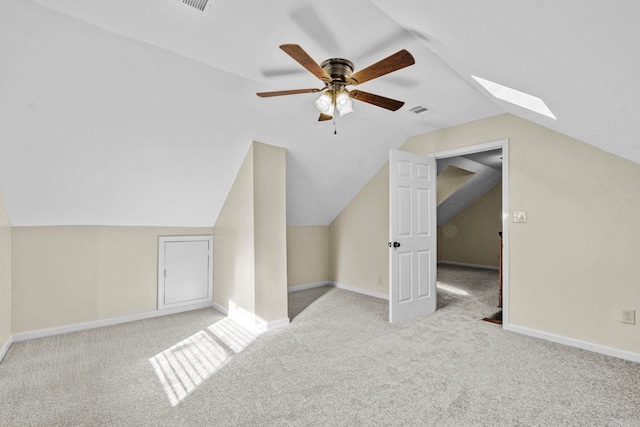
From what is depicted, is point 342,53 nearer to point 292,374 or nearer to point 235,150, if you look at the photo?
point 235,150

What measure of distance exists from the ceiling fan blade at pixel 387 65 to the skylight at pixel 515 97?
82 cm

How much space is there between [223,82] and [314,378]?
252 cm

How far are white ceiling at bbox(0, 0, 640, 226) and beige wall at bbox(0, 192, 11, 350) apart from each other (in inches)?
5.7

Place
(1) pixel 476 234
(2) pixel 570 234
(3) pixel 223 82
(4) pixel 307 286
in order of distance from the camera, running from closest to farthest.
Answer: (3) pixel 223 82, (2) pixel 570 234, (4) pixel 307 286, (1) pixel 476 234

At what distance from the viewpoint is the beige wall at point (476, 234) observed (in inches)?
296

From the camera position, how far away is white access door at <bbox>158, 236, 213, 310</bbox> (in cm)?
391

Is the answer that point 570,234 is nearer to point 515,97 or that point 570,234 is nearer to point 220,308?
point 515,97

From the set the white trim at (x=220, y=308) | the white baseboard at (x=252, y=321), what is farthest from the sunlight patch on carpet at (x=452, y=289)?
the white trim at (x=220, y=308)

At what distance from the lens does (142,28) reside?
1982 millimetres

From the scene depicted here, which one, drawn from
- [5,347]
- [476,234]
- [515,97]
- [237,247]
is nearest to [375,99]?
[515,97]

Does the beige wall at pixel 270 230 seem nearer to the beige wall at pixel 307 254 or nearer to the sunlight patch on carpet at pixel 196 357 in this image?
the sunlight patch on carpet at pixel 196 357

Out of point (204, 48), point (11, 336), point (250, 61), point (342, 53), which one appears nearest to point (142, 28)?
point (204, 48)

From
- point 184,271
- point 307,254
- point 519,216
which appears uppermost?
point 519,216

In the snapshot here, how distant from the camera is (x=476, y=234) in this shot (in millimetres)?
7863
